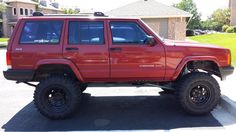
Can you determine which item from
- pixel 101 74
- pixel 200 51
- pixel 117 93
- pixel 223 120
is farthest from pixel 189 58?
pixel 117 93

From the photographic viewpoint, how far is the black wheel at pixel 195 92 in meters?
6.52

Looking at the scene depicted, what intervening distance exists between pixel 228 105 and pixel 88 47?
321 cm

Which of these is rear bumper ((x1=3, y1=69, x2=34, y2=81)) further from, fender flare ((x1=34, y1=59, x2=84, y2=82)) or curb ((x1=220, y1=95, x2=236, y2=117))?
curb ((x1=220, y1=95, x2=236, y2=117))

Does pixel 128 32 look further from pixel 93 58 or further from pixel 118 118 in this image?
pixel 118 118

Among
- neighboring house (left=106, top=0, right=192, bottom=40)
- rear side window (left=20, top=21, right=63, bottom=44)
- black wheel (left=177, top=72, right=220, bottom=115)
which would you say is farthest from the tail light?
neighboring house (left=106, top=0, right=192, bottom=40)

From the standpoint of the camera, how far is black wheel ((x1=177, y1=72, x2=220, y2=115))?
652 centimetres

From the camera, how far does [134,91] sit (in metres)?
8.87

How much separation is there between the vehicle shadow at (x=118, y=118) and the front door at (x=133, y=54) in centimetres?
81

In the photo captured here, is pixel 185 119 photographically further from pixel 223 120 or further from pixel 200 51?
pixel 200 51

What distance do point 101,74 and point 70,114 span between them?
1.03 meters

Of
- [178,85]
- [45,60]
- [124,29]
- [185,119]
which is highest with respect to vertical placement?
[124,29]

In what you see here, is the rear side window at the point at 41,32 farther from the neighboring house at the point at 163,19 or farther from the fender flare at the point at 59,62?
the neighboring house at the point at 163,19

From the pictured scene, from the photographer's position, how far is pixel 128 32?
654cm

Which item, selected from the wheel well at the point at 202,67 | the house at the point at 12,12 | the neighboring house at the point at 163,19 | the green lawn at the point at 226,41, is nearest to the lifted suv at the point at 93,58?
the wheel well at the point at 202,67
